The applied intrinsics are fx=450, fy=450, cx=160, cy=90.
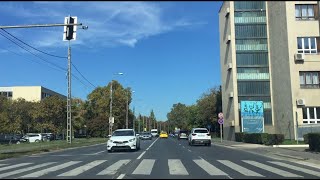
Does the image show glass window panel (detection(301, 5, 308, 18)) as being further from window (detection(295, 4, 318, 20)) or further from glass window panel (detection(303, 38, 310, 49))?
glass window panel (detection(303, 38, 310, 49))

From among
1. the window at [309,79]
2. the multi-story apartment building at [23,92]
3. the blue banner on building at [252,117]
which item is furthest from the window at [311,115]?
the multi-story apartment building at [23,92]

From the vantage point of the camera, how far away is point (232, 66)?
203ft

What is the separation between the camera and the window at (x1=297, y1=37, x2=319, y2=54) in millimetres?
50312

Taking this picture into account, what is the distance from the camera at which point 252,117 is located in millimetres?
52188

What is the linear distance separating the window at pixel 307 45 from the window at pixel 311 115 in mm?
6431

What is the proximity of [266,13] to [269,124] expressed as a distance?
49.8ft

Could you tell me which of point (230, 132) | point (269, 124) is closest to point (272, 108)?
point (269, 124)

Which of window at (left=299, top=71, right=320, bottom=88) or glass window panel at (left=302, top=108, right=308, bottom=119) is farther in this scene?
window at (left=299, top=71, right=320, bottom=88)

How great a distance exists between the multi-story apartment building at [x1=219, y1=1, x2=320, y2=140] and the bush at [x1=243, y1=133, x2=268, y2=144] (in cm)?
521

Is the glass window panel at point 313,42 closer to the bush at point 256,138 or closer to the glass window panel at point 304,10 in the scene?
the glass window panel at point 304,10

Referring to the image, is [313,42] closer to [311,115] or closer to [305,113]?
[305,113]

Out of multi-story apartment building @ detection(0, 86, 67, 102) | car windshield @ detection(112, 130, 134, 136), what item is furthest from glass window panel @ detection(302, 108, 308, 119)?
multi-story apartment building @ detection(0, 86, 67, 102)

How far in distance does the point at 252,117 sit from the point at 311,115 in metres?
6.49

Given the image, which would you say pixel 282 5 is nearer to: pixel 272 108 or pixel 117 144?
pixel 272 108
